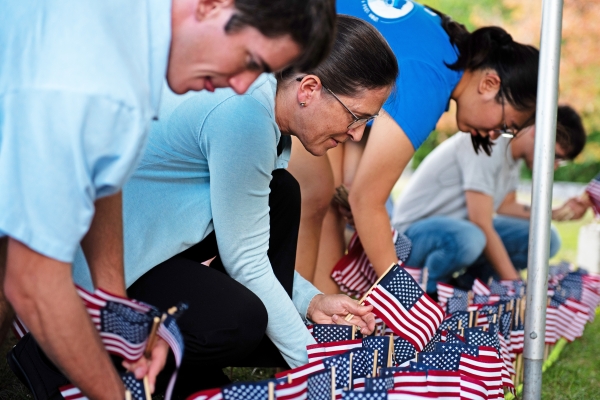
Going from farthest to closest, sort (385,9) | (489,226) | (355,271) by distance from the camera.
A: (489,226) → (355,271) → (385,9)

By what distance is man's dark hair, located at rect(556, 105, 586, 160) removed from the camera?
4.48 meters

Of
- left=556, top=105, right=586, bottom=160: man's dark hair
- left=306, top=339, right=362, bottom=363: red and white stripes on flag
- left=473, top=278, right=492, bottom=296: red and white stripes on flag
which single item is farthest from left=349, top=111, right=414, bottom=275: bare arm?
left=556, top=105, right=586, bottom=160: man's dark hair

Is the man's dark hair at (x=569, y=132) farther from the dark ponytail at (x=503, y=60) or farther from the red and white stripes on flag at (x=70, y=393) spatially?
the red and white stripes on flag at (x=70, y=393)

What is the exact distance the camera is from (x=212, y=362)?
229 cm

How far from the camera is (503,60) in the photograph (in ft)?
11.0

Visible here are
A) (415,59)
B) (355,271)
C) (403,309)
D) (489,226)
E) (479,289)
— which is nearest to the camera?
(403,309)

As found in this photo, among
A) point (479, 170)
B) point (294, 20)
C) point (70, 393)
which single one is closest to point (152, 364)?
point (70, 393)

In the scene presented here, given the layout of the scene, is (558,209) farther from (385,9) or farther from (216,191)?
(216,191)

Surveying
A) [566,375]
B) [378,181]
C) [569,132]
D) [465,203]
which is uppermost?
[569,132]

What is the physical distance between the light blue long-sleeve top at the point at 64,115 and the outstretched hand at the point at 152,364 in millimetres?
445

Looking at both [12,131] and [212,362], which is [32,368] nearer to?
[212,362]

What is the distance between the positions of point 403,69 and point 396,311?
1.03 meters

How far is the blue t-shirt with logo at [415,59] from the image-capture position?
307 cm

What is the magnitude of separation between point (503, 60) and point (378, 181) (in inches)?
33.4
